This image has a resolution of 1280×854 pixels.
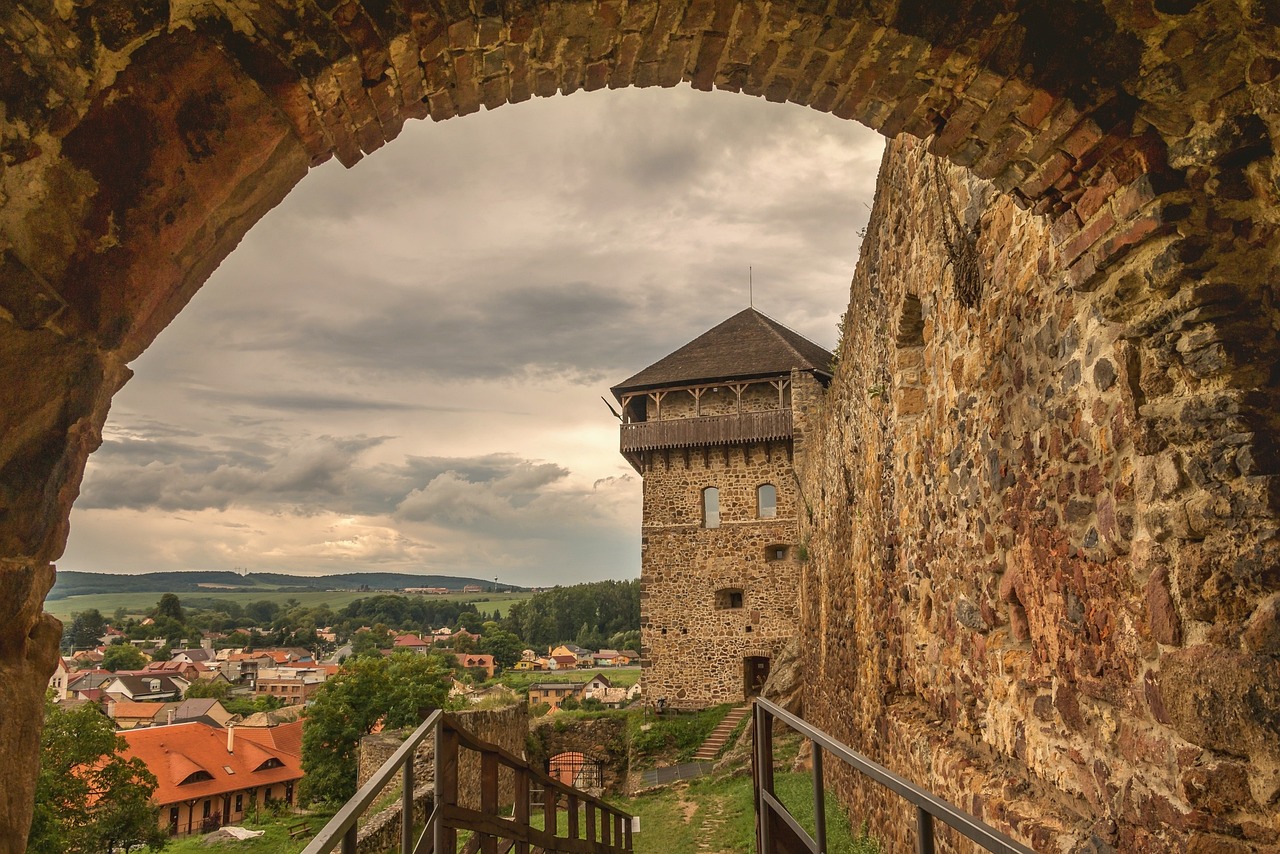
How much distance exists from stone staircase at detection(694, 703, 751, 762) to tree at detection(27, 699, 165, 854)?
15783mm

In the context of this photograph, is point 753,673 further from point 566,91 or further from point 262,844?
point 566,91

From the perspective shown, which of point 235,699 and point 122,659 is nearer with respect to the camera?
point 235,699

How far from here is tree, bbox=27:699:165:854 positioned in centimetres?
2127

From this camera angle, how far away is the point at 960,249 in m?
4.04

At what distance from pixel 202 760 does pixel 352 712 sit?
1301 cm

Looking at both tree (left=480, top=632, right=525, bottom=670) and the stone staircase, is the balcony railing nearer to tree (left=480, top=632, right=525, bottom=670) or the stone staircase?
the stone staircase

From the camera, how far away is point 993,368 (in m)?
3.68

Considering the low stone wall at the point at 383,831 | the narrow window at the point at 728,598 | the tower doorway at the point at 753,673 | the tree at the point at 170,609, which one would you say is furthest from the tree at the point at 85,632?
the low stone wall at the point at 383,831

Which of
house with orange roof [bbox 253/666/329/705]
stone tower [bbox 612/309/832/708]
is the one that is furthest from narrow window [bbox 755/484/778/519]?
house with orange roof [bbox 253/666/329/705]

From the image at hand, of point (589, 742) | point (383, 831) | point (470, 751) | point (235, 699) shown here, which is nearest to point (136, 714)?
point (235, 699)

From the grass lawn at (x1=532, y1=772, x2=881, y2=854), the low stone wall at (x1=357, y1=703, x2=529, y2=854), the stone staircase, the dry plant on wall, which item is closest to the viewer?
the dry plant on wall

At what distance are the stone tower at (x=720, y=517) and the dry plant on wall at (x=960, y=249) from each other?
A: 48.3 feet

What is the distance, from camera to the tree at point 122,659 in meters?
74.5

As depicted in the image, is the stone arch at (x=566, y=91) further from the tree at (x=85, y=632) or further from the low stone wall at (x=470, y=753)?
the tree at (x=85, y=632)
